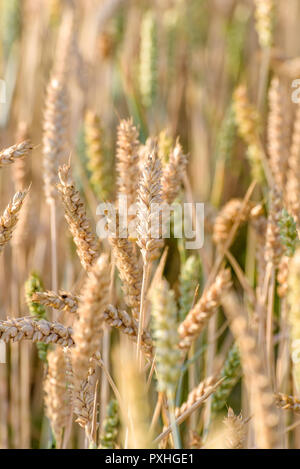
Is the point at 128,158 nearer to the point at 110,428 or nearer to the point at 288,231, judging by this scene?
the point at 288,231

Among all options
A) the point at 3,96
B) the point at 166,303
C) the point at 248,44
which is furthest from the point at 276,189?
the point at 248,44

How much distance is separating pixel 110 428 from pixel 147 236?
331mm

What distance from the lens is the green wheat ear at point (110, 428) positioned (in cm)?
74

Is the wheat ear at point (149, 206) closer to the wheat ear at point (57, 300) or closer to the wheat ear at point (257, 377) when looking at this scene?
the wheat ear at point (57, 300)

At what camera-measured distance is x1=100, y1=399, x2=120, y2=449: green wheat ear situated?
74 cm

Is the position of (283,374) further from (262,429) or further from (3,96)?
(3,96)

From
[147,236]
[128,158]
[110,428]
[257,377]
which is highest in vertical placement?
[128,158]

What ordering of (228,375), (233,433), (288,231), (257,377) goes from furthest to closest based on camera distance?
(228,375) → (288,231) → (233,433) → (257,377)

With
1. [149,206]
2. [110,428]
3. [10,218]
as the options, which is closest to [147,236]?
[149,206]

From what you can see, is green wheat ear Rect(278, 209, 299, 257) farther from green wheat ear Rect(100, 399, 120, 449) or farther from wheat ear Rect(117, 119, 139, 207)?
green wheat ear Rect(100, 399, 120, 449)

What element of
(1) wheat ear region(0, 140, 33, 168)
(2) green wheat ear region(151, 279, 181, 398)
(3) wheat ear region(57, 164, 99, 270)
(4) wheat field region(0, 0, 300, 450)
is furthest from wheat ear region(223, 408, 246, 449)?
(1) wheat ear region(0, 140, 33, 168)

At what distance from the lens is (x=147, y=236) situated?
60cm

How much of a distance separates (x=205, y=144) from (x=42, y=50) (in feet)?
1.99

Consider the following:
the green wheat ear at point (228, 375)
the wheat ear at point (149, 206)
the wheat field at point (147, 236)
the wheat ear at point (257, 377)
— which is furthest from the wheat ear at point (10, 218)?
the green wheat ear at point (228, 375)
